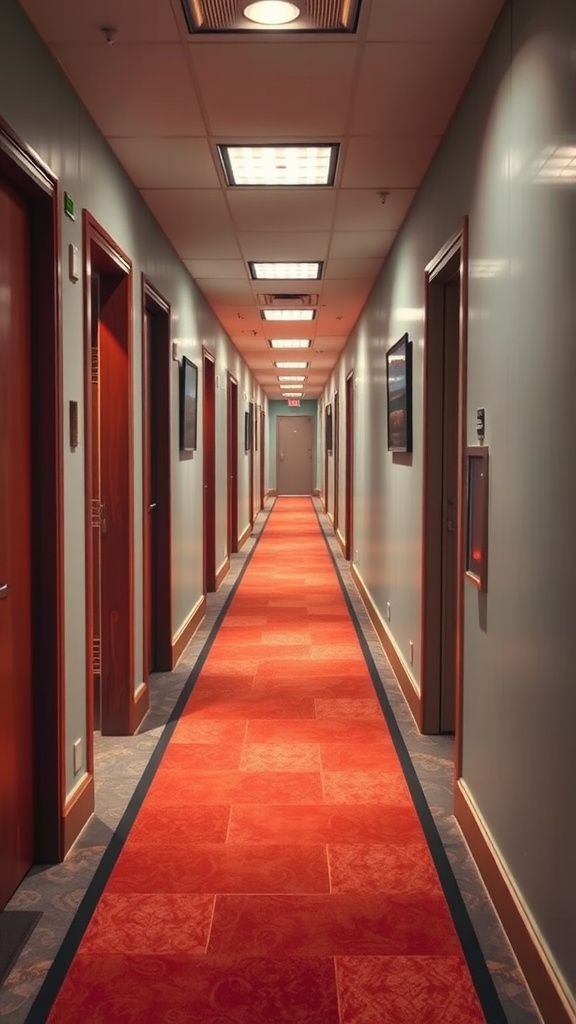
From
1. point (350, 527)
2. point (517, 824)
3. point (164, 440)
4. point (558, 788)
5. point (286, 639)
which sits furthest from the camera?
point (350, 527)

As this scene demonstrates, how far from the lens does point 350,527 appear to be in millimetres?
10438

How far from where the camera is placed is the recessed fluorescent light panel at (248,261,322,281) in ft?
21.2

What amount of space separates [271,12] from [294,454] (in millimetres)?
21491

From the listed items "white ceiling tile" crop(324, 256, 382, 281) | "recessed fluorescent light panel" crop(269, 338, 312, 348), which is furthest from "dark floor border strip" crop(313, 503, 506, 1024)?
"recessed fluorescent light panel" crop(269, 338, 312, 348)

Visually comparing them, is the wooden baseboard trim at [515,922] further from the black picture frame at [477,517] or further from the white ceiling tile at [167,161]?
the white ceiling tile at [167,161]

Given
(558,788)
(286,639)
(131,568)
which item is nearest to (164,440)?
(131,568)

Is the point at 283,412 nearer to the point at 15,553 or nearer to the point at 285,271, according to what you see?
the point at 285,271

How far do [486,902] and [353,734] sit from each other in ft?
5.36

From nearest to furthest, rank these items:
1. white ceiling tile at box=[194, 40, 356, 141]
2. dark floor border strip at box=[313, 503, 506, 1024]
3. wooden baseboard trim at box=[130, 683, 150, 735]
A: dark floor border strip at box=[313, 503, 506, 1024]
white ceiling tile at box=[194, 40, 356, 141]
wooden baseboard trim at box=[130, 683, 150, 735]

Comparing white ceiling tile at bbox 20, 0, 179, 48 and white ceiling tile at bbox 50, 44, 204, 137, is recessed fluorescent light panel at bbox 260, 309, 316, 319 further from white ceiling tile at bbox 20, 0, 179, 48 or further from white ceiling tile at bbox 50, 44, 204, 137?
white ceiling tile at bbox 20, 0, 179, 48

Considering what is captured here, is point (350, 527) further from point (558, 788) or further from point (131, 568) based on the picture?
point (558, 788)

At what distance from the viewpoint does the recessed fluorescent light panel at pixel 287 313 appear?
28.2 feet

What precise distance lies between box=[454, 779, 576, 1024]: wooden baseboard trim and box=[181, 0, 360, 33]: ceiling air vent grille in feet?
8.63

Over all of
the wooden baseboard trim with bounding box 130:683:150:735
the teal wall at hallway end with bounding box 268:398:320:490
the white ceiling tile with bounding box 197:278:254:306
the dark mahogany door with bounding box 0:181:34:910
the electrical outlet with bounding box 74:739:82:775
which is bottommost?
the wooden baseboard trim with bounding box 130:683:150:735
